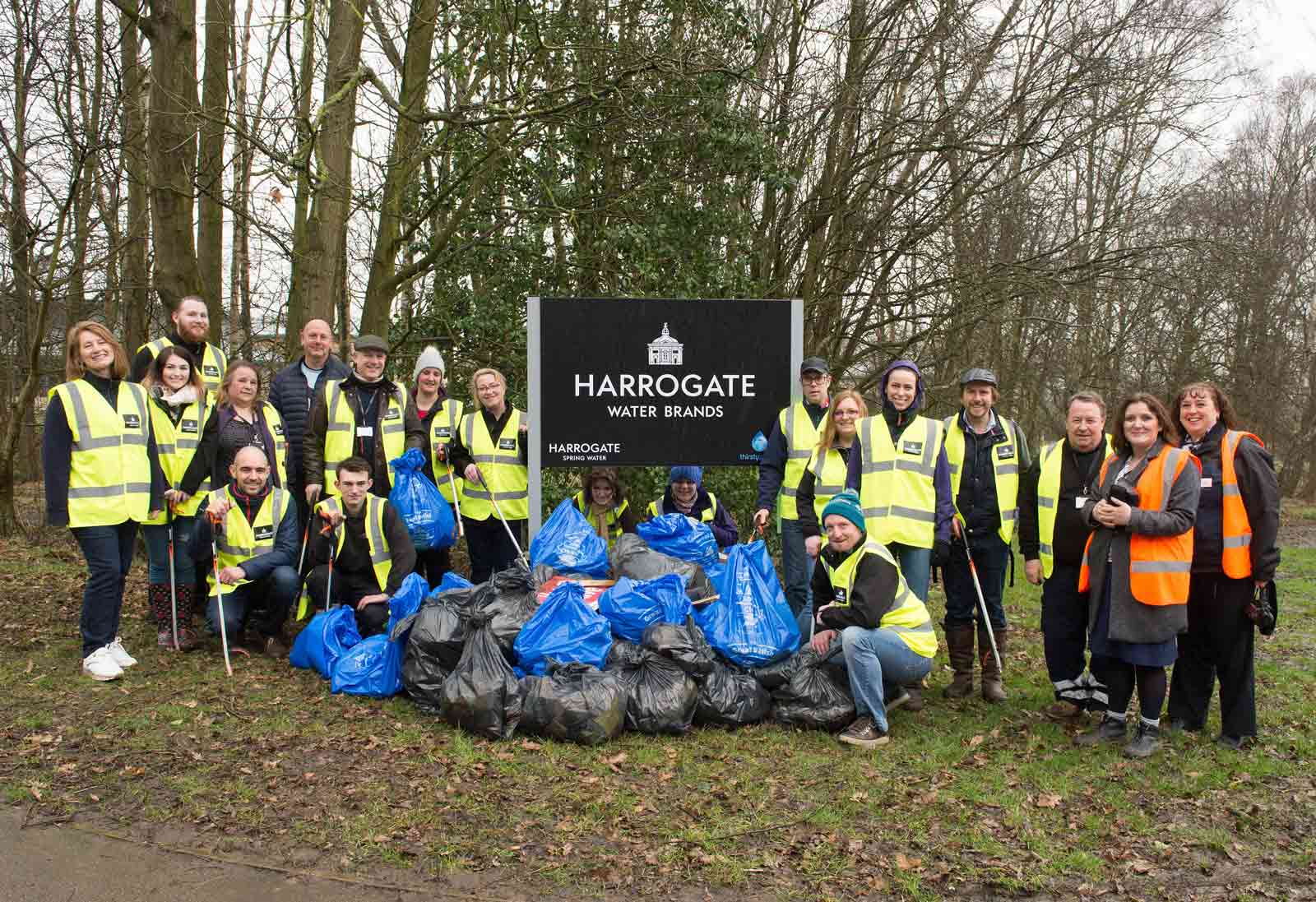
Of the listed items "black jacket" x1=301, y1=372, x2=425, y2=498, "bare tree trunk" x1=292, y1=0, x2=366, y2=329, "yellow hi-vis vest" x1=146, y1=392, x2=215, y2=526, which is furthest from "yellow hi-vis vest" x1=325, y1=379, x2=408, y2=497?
"bare tree trunk" x1=292, y1=0, x2=366, y2=329

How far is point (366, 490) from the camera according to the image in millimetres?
5973

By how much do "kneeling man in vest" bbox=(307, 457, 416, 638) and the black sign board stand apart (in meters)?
1.12

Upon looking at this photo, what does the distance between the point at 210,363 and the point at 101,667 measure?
6.91 ft

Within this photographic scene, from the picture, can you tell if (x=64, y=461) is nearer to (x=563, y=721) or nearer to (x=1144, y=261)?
(x=563, y=721)

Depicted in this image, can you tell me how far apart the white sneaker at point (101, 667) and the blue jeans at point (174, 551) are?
75 centimetres

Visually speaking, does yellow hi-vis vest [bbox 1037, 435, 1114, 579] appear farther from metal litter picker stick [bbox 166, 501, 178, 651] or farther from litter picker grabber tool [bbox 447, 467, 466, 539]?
metal litter picker stick [bbox 166, 501, 178, 651]

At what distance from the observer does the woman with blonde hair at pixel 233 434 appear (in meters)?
6.05

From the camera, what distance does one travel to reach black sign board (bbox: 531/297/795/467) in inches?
259

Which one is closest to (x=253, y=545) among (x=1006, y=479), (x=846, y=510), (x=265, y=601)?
(x=265, y=601)

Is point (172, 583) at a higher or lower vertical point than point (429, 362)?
lower

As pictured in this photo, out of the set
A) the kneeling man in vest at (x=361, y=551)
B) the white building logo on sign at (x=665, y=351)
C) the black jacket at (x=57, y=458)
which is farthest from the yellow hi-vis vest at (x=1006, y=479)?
the black jacket at (x=57, y=458)

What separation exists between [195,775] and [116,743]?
566mm

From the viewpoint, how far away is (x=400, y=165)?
862 cm

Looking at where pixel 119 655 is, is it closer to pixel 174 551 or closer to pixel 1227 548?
pixel 174 551
